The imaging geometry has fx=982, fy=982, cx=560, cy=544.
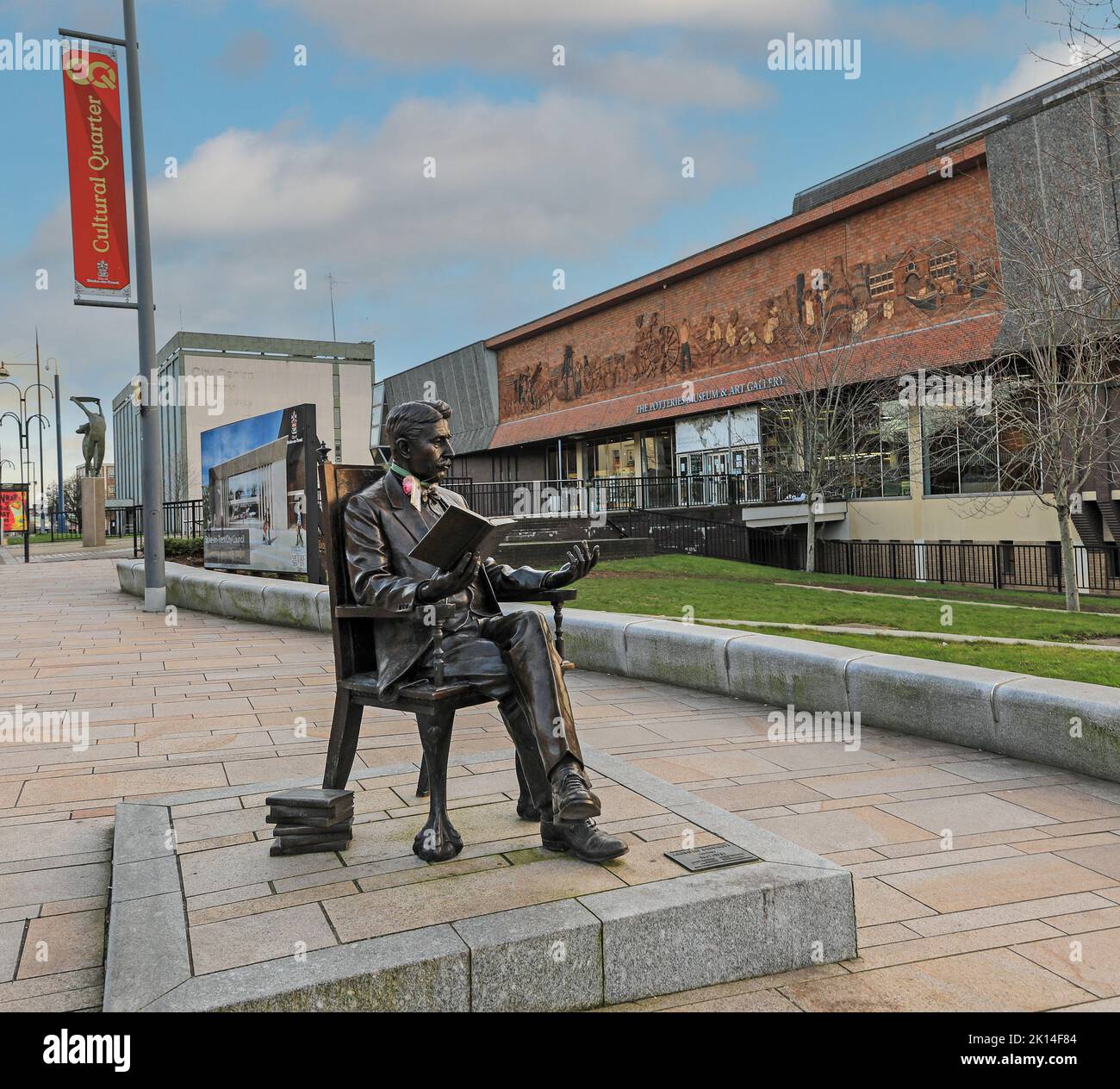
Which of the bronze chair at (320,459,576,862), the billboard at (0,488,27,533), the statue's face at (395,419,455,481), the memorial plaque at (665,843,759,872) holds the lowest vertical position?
the memorial plaque at (665,843,759,872)

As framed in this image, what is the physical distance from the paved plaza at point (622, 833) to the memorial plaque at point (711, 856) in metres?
0.08

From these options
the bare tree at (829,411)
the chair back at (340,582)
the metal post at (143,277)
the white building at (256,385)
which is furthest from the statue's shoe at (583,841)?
the white building at (256,385)

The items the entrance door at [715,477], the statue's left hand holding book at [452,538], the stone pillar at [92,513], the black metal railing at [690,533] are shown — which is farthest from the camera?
the stone pillar at [92,513]

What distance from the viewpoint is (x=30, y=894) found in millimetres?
3883

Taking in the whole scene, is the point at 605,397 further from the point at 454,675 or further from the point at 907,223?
the point at 454,675

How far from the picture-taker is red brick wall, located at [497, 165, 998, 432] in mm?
25109

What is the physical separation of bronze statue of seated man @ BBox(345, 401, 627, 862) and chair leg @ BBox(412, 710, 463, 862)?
0.01 meters

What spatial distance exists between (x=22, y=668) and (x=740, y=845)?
326 inches

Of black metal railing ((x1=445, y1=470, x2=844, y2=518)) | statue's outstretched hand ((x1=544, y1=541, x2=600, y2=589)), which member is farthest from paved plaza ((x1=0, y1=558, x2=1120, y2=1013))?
black metal railing ((x1=445, y1=470, x2=844, y2=518))

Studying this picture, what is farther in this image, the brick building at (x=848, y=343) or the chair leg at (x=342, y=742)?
the brick building at (x=848, y=343)

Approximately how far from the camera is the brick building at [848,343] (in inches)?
937

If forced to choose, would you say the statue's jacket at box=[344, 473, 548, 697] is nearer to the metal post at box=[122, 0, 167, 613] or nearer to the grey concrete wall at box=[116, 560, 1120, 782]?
the grey concrete wall at box=[116, 560, 1120, 782]

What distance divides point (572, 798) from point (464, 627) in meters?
0.89

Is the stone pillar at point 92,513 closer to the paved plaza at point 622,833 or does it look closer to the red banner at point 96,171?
the red banner at point 96,171
